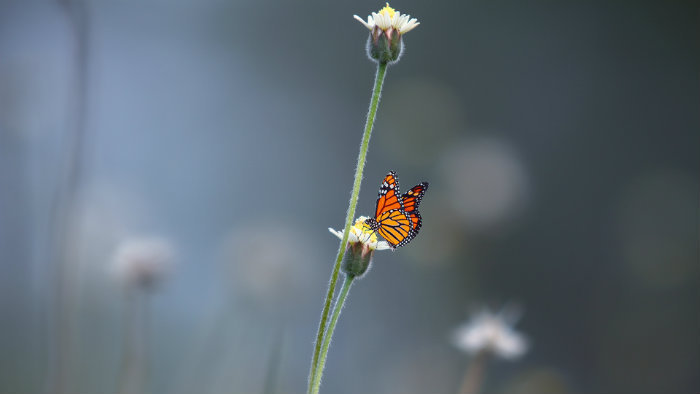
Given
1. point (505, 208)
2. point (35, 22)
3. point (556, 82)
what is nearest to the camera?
point (505, 208)

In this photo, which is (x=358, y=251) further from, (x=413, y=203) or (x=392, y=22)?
(x=392, y=22)

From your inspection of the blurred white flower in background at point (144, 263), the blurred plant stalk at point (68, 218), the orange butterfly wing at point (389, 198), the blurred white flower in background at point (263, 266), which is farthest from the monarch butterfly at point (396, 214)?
the blurred white flower in background at point (263, 266)

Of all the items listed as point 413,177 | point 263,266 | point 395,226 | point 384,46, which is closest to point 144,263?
point 263,266

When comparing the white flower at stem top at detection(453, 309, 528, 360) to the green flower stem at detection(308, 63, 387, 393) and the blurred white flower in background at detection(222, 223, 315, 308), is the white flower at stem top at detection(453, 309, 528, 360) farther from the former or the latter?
the green flower stem at detection(308, 63, 387, 393)

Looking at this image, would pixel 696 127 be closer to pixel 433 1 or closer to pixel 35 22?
pixel 433 1

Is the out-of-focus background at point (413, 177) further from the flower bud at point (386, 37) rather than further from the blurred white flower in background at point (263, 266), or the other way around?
the flower bud at point (386, 37)

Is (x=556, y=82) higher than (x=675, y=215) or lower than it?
higher

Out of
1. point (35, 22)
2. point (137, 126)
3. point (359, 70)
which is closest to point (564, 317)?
point (359, 70)

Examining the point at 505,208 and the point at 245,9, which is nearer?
the point at 505,208
